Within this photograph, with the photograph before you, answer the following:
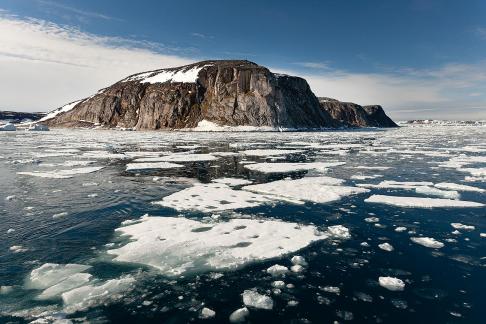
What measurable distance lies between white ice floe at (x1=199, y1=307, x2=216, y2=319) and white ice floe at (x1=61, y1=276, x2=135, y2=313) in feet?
5.96

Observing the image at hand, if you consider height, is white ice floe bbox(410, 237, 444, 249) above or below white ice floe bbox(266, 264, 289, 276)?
above

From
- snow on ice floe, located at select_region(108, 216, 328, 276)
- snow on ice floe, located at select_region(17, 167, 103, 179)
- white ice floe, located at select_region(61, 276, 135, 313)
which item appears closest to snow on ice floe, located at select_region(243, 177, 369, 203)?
snow on ice floe, located at select_region(108, 216, 328, 276)

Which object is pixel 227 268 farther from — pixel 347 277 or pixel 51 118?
pixel 51 118

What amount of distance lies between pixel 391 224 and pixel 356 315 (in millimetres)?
→ 5981

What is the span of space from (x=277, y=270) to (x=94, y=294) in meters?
3.87

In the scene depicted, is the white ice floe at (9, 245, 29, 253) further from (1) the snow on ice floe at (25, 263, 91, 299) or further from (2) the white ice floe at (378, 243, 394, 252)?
(2) the white ice floe at (378, 243, 394, 252)

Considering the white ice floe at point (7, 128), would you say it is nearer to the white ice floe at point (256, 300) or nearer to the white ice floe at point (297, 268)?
the white ice floe at point (297, 268)

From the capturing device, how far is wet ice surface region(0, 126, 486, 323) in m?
6.45

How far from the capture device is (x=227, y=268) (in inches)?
320

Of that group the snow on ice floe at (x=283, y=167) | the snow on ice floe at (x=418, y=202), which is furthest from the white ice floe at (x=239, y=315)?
the snow on ice floe at (x=283, y=167)

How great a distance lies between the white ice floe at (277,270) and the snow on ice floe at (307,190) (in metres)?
6.64

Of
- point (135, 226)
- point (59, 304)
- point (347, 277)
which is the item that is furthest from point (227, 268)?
point (135, 226)

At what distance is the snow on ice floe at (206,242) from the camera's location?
847cm

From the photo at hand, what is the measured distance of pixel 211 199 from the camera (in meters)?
14.8
